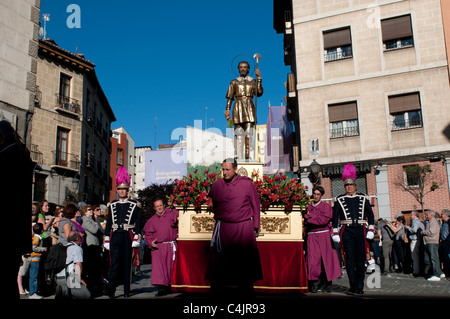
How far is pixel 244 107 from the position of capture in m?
11.8

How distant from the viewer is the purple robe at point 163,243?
30.4ft

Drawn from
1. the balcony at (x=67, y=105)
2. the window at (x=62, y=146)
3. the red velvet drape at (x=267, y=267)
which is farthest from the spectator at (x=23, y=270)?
the balcony at (x=67, y=105)

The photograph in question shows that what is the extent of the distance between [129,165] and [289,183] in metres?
56.9

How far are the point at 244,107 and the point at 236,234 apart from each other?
19.5 ft

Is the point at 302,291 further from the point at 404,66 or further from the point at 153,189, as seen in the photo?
the point at 153,189

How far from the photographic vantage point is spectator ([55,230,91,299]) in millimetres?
7691

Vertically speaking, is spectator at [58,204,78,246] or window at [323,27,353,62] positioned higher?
window at [323,27,353,62]

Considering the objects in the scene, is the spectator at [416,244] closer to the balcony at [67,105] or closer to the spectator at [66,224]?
the spectator at [66,224]

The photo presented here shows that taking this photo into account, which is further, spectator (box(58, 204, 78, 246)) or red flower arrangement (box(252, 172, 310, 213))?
spectator (box(58, 204, 78, 246))

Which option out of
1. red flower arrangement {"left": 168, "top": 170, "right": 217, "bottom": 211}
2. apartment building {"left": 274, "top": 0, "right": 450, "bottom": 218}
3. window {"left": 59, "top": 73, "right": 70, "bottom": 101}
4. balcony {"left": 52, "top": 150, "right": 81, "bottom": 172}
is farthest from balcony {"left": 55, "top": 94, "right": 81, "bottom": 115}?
red flower arrangement {"left": 168, "top": 170, "right": 217, "bottom": 211}

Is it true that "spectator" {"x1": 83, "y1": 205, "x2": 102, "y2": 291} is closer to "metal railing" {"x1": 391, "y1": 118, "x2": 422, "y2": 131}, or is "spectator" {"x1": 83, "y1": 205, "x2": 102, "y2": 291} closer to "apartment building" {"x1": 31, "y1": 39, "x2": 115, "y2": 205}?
"metal railing" {"x1": 391, "y1": 118, "x2": 422, "y2": 131}

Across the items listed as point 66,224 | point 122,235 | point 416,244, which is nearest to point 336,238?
point 122,235

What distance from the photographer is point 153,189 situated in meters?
44.5

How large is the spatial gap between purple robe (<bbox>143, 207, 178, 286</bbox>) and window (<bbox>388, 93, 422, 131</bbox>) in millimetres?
16735
